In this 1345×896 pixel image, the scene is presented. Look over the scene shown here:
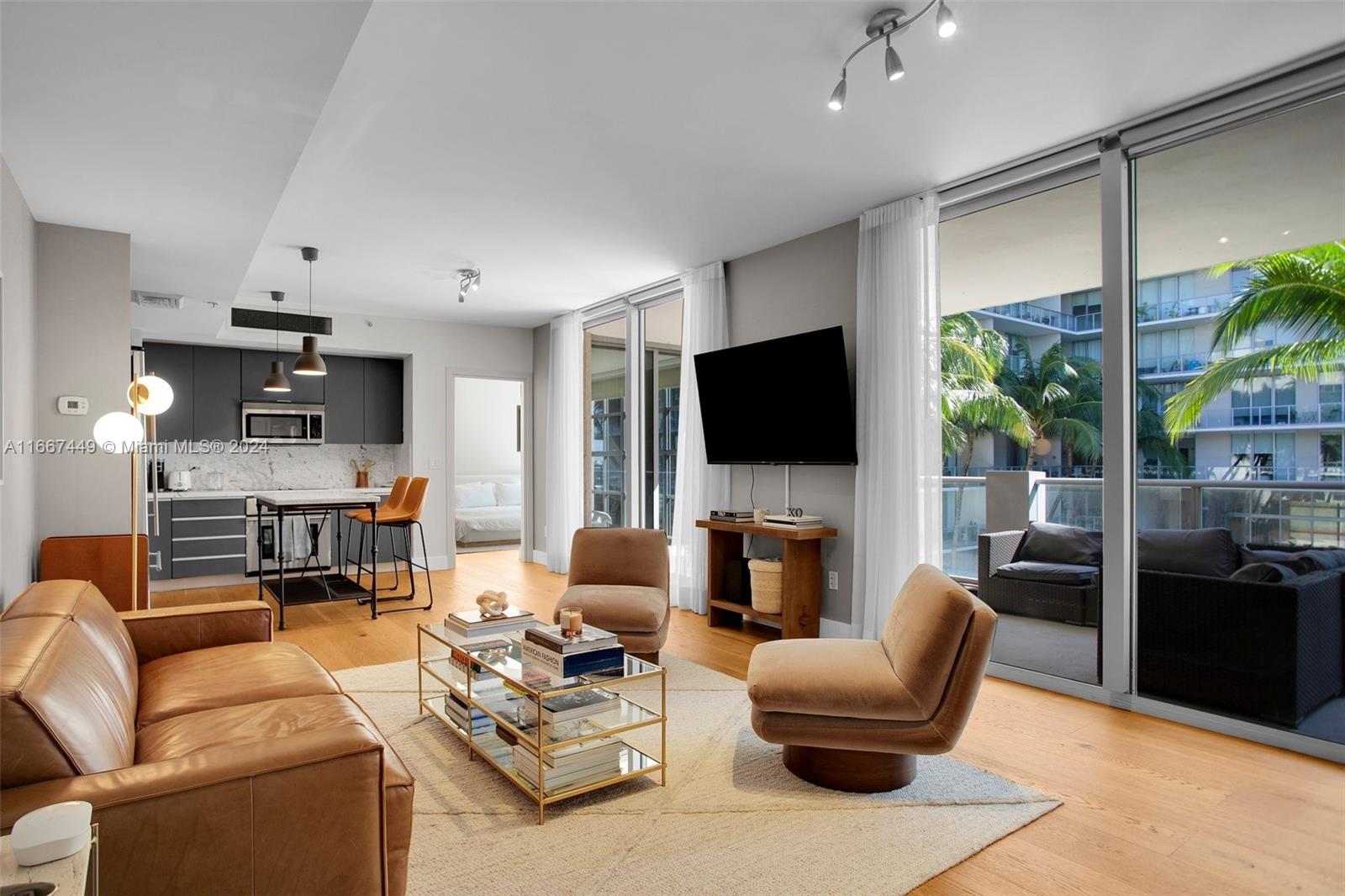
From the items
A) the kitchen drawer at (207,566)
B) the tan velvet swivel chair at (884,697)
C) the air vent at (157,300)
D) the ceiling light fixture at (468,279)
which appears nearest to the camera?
the tan velvet swivel chair at (884,697)

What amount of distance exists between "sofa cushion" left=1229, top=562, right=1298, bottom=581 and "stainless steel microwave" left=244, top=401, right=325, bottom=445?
7511 millimetres

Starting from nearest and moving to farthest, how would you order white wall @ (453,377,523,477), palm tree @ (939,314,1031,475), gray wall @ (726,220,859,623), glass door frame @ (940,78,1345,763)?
glass door frame @ (940,78,1345,763) < palm tree @ (939,314,1031,475) < gray wall @ (726,220,859,623) < white wall @ (453,377,523,477)

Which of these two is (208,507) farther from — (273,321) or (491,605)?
(491,605)

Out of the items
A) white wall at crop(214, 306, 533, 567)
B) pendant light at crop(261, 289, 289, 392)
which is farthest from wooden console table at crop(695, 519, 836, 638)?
pendant light at crop(261, 289, 289, 392)

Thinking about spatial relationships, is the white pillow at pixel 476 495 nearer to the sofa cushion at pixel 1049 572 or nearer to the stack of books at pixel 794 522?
the stack of books at pixel 794 522

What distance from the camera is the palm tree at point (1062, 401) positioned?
142 inches

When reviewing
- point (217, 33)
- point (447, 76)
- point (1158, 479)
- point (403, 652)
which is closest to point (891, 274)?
point (1158, 479)

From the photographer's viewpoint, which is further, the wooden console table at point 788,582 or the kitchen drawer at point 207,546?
the kitchen drawer at point 207,546

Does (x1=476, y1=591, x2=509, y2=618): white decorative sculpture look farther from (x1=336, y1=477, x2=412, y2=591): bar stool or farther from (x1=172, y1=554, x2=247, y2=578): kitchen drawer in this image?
A: (x1=172, y1=554, x2=247, y2=578): kitchen drawer

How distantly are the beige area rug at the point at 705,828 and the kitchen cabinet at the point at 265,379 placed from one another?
5437 millimetres

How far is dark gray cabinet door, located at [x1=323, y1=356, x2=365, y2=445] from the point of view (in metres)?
7.71

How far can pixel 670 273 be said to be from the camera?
19.7 ft

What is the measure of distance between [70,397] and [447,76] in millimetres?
2786

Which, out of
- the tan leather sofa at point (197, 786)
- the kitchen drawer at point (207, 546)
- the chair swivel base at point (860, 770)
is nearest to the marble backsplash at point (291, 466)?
the kitchen drawer at point (207, 546)
